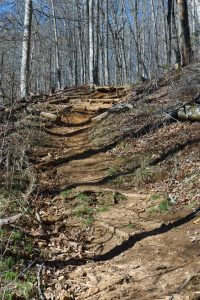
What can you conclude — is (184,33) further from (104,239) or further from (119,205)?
(104,239)

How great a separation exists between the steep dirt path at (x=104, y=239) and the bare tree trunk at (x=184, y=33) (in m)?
6.19

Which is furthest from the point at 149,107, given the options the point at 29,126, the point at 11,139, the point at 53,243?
the point at 53,243

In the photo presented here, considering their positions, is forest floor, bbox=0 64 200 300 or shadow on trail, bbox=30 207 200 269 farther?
shadow on trail, bbox=30 207 200 269

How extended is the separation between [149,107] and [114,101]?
3841mm

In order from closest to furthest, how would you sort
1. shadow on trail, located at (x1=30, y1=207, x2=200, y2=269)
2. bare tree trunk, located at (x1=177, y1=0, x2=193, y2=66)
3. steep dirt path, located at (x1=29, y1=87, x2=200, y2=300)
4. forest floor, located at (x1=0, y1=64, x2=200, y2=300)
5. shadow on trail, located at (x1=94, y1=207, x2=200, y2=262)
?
steep dirt path, located at (x1=29, y1=87, x2=200, y2=300) < forest floor, located at (x1=0, y1=64, x2=200, y2=300) < shadow on trail, located at (x1=30, y1=207, x2=200, y2=269) < shadow on trail, located at (x1=94, y1=207, x2=200, y2=262) < bare tree trunk, located at (x1=177, y1=0, x2=193, y2=66)

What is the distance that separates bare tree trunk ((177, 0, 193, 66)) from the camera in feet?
47.2

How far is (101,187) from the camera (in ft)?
26.3

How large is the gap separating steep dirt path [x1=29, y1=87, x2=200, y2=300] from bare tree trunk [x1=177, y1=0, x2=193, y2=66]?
6.19 m

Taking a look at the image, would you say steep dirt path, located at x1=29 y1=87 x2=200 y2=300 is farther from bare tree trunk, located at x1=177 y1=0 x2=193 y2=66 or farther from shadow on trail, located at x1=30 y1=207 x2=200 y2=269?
bare tree trunk, located at x1=177 y1=0 x2=193 y2=66

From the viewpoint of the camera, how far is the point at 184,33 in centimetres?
1436

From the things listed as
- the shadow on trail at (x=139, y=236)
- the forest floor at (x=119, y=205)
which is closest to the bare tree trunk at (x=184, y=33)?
the forest floor at (x=119, y=205)

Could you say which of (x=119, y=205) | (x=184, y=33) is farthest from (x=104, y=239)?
(x=184, y=33)

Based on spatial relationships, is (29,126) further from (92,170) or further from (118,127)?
(92,170)

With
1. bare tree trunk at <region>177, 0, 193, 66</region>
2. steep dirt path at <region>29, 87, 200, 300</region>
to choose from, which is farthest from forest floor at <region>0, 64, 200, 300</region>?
bare tree trunk at <region>177, 0, 193, 66</region>
